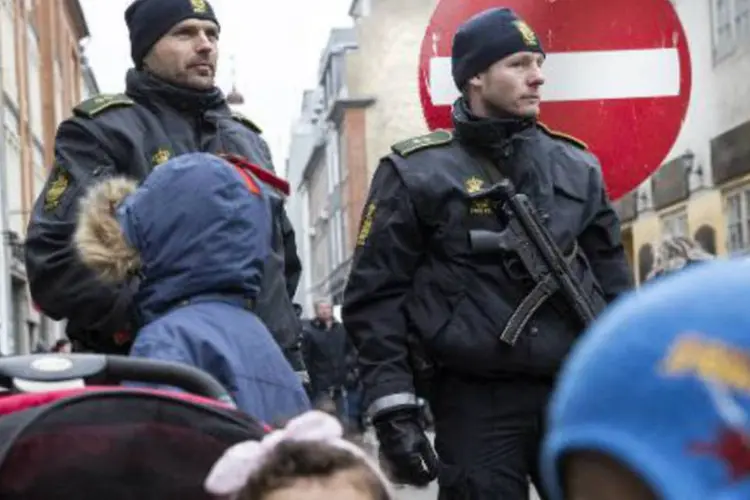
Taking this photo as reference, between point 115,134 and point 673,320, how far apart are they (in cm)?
341

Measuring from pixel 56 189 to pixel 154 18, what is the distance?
2.03ft

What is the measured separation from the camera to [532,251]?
14.8ft

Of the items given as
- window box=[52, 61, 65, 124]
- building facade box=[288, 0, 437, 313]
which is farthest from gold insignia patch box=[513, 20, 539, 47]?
building facade box=[288, 0, 437, 313]

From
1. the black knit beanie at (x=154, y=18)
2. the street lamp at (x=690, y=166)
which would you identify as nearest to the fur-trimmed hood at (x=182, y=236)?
the black knit beanie at (x=154, y=18)

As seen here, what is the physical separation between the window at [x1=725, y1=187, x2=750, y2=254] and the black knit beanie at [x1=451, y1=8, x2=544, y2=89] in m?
16.6

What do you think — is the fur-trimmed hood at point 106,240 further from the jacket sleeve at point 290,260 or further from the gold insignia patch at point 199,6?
the gold insignia patch at point 199,6

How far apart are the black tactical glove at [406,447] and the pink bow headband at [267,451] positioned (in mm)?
2247

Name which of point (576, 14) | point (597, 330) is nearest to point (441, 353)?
point (576, 14)

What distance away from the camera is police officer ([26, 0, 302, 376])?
14.3 feet

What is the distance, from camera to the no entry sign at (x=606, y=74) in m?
5.18

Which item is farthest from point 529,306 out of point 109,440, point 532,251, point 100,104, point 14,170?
point 14,170

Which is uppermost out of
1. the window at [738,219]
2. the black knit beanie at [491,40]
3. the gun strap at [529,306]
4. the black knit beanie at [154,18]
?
the black knit beanie at [154,18]

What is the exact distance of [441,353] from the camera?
14.9 feet

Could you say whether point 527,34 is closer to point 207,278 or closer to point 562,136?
point 562,136
